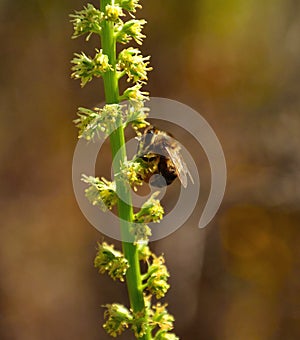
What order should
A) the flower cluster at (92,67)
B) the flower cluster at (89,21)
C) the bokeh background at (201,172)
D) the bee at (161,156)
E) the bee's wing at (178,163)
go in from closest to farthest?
the flower cluster at (92,67)
the flower cluster at (89,21)
the bee at (161,156)
the bee's wing at (178,163)
the bokeh background at (201,172)

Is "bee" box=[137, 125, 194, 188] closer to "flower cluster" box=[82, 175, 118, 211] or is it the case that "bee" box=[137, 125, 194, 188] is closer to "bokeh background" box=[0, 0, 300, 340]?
"flower cluster" box=[82, 175, 118, 211]

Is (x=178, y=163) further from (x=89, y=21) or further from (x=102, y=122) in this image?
(x=89, y=21)

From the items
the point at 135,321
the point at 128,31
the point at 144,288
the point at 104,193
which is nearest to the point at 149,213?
the point at 104,193

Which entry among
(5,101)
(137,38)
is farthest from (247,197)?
(137,38)

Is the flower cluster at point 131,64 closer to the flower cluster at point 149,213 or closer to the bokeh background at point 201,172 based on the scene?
the flower cluster at point 149,213

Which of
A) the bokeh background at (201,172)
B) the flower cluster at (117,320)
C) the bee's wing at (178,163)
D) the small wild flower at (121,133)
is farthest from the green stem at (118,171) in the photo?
the bokeh background at (201,172)

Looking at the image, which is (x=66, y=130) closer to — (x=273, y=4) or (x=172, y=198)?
(x=172, y=198)
